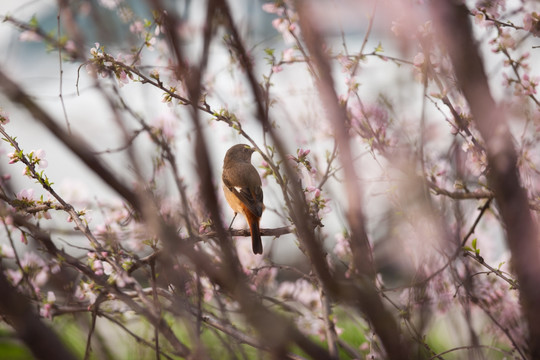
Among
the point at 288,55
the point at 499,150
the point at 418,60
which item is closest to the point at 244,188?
the point at 288,55

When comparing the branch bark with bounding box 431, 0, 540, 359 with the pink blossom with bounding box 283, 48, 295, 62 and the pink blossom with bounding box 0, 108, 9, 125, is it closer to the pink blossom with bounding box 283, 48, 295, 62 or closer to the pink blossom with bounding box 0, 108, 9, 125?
the pink blossom with bounding box 283, 48, 295, 62

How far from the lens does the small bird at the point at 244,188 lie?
3.85 m

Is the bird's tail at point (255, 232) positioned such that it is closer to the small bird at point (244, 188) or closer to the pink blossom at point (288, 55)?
the small bird at point (244, 188)

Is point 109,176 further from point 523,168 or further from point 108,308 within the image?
point 523,168

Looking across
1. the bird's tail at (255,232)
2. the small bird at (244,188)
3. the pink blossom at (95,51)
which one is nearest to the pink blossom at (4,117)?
the pink blossom at (95,51)

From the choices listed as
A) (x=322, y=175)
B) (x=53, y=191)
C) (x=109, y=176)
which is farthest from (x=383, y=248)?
(x=109, y=176)

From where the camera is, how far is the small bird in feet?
12.6

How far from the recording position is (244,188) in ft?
13.9

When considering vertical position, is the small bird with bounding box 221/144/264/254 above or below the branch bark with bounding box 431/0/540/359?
above

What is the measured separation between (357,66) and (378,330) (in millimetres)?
2169

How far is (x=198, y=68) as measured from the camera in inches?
37.3

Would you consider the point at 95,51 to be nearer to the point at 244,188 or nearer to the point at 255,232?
the point at 255,232

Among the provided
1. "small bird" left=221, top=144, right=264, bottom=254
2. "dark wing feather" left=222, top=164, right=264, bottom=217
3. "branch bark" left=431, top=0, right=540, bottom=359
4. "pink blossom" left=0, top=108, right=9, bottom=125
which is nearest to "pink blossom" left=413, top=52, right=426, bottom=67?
"branch bark" left=431, top=0, right=540, bottom=359

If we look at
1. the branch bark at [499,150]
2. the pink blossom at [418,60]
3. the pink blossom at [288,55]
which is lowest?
the branch bark at [499,150]
